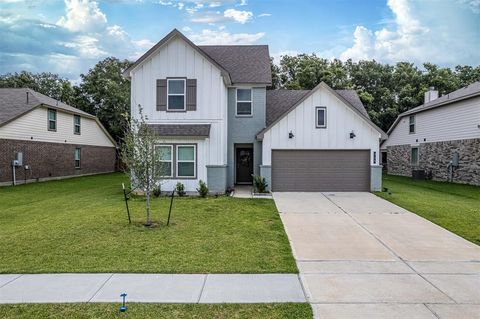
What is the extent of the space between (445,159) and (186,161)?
676 inches

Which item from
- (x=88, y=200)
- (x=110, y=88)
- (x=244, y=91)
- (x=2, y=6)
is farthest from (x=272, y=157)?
(x=110, y=88)

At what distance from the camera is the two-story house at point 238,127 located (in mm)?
15914

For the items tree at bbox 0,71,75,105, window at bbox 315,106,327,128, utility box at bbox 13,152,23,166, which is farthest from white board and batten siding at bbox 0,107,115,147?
window at bbox 315,106,327,128

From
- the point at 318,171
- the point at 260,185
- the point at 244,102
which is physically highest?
the point at 244,102

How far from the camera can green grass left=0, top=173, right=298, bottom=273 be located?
243 inches

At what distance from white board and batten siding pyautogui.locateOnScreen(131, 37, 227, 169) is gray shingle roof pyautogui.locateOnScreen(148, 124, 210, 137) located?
24 centimetres

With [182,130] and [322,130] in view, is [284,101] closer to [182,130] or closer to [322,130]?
[322,130]

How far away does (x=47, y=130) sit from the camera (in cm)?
2291

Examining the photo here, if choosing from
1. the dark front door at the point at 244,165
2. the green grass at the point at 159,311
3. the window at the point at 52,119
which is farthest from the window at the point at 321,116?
the window at the point at 52,119

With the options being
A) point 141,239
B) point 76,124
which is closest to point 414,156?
point 141,239

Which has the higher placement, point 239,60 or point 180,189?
point 239,60

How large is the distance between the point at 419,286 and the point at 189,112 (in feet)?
41.7

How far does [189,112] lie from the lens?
634 inches

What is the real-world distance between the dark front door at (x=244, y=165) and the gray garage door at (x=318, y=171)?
2.79 meters
